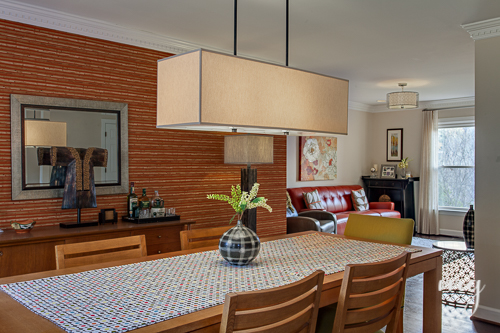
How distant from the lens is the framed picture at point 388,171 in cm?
848

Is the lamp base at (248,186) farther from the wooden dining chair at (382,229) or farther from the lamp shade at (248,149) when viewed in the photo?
the wooden dining chair at (382,229)

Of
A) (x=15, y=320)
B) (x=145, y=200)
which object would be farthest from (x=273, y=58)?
(x=15, y=320)

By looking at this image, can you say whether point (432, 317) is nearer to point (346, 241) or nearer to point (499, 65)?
point (346, 241)

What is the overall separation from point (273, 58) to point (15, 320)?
164 inches

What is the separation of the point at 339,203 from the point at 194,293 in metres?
6.18

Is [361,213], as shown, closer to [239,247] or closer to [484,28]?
[484,28]

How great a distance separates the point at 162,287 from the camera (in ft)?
5.73

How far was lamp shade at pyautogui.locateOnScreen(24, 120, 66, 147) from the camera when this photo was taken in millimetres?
3320

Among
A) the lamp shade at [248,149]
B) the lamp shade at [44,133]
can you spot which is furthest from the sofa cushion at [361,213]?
the lamp shade at [44,133]

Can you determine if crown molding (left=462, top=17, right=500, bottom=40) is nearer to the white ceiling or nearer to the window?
the white ceiling

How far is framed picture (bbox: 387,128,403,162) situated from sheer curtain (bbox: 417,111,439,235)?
22.2 inches

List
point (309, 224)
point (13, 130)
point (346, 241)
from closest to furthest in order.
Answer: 1. point (346, 241)
2. point (13, 130)
3. point (309, 224)

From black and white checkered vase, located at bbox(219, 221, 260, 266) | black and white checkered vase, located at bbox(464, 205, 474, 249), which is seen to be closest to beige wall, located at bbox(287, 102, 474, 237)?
black and white checkered vase, located at bbox(464, 205, 474, 249)

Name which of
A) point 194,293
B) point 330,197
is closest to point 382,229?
point 194,293
